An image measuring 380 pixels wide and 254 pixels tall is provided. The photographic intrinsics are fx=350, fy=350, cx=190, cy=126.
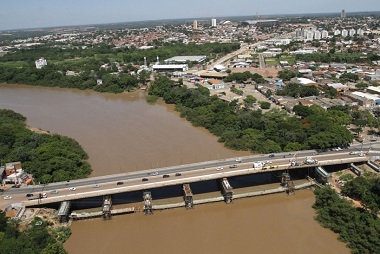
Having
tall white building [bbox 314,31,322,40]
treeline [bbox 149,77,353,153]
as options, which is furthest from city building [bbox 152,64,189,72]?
tall white building [bbox 314,31,322,40]

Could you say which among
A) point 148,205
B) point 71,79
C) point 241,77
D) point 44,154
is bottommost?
point 71,79

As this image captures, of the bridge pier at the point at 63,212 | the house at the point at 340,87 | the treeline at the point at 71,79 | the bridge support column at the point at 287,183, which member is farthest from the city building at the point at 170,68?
the bridge pier at the point at 63,212

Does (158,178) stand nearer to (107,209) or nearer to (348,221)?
(107,209)

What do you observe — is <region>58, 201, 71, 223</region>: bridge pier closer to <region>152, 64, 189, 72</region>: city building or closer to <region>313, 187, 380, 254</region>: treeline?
<region>313, 187, 380, 254</region>: treeline

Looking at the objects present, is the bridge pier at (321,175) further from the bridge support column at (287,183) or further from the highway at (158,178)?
the bridge support column at (287,183)

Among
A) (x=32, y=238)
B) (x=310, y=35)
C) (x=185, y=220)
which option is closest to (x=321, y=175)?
(x=185, y=220)

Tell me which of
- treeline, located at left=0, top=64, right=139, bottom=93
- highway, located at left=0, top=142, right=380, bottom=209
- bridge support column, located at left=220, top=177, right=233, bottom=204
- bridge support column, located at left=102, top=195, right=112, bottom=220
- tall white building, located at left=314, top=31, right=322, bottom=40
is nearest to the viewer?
bridge support column, located at left=102, top=195, right=112, bottom=220

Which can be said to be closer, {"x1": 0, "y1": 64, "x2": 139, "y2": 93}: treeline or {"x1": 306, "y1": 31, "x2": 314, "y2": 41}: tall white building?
{"x1": 0, "y1": 64, "x2": 139, "y2": 93}: treeline
